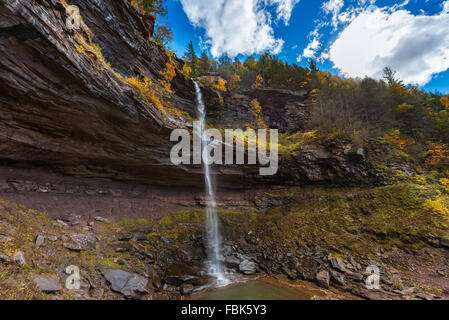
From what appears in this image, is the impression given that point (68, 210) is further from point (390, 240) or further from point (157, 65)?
point (390, 240)

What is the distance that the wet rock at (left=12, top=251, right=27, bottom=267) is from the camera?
4.51 m

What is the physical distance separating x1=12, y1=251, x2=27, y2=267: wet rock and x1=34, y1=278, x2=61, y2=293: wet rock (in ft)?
2.52

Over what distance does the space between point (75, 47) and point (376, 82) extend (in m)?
32.8

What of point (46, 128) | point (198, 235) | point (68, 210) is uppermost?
point (46, 128)

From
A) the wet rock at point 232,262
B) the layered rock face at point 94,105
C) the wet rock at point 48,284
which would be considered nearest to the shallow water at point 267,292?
the wet rock at point 232,262

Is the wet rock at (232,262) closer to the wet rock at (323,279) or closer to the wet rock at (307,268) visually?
the wet rock at (307,268)

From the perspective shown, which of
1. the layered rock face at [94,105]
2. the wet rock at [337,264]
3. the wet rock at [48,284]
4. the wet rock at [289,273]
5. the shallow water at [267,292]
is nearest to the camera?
the wet rock at [48,284]

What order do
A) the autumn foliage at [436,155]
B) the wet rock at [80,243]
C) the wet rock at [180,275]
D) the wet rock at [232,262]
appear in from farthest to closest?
1. the autumn foliage at [436,155]
2. the wet rock at [232,262]
3. the wet rock at [180,275]
4. the wet rock at [80,243]

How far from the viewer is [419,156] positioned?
47.3 feet

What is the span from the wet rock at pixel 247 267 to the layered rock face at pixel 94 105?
6957 mm

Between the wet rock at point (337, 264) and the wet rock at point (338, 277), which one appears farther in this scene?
the wet rock at point (337, 264)

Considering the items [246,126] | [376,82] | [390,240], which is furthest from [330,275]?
[376,82]
